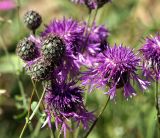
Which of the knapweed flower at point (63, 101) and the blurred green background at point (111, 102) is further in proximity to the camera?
the blurred green background at point (111, 102)

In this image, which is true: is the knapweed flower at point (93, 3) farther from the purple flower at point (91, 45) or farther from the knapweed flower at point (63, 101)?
the knapweed flower at point (63, 101)

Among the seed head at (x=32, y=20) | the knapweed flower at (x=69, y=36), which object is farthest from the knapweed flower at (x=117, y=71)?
the seed head at (x=32, y=20)

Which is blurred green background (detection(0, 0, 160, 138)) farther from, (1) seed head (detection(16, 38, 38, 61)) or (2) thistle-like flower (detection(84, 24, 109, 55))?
(1) seed head (detection(16, 38, 38, 61))

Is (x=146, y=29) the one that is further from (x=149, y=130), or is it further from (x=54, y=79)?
(x=54, y=79)

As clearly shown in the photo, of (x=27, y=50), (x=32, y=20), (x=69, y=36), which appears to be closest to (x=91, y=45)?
(x=69, y=36)

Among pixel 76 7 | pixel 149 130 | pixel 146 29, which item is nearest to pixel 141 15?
pixel 76 7

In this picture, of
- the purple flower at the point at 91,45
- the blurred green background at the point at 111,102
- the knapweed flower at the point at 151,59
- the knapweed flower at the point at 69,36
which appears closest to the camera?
the knapweed flower at the point at 151,59
